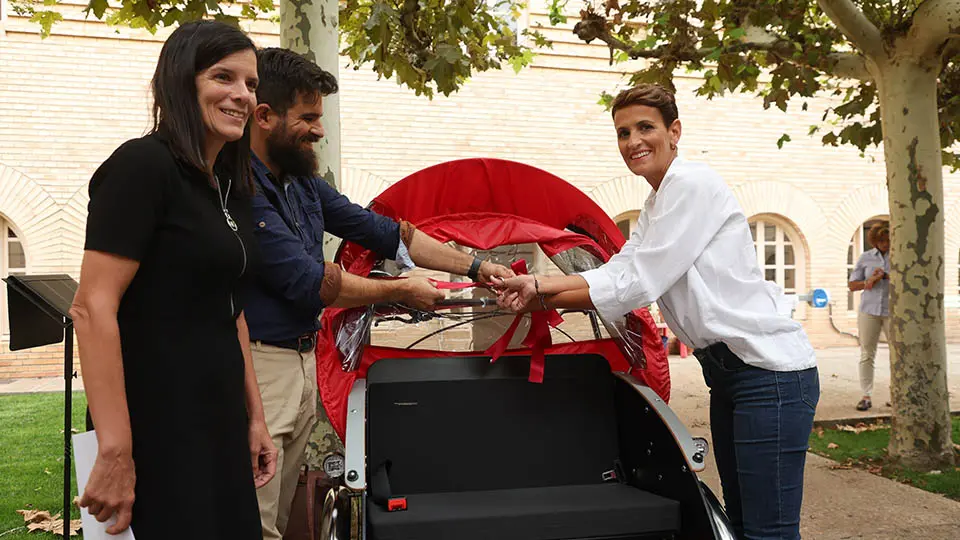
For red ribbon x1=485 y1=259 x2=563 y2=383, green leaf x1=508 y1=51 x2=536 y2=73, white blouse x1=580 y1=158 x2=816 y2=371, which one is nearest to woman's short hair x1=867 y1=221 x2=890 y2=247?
green leaf x1=508 y1=51 x2=536 y2=73

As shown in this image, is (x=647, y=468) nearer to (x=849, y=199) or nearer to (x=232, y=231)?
(x=232, y=231)

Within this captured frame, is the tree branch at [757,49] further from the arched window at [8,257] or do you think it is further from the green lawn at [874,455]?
the arched window at [8,257]

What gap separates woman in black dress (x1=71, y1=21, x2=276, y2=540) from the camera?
1.65 m

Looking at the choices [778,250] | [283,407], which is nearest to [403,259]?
[283,407]

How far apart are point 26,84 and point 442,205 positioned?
35.6 feet

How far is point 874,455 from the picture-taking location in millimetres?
6602

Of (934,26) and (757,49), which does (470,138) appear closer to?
(757,49)

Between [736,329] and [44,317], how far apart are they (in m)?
3.51

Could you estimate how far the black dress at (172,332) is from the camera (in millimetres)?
1679

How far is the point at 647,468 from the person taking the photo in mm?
3156

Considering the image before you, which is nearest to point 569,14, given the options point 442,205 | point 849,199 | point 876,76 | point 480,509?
point 849,199

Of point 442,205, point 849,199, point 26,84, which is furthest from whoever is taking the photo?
point 849,199

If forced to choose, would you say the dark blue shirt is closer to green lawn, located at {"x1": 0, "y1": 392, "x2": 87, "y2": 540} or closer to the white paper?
the white paper

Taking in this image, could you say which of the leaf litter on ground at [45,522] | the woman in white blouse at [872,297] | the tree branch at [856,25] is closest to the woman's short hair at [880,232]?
the woman in white blouse at [872,297]
